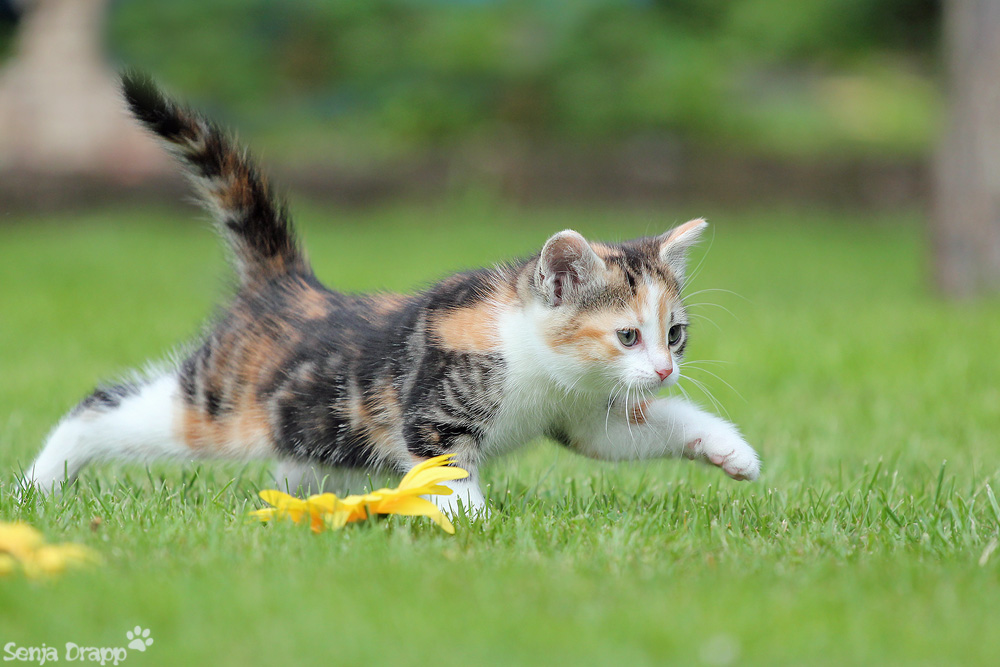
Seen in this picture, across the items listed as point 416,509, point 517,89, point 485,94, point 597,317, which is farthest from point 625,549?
point 517,89

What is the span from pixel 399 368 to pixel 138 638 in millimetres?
1340

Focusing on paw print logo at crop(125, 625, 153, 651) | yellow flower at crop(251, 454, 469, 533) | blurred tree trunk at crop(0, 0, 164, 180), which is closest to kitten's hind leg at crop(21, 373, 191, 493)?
yellow flower at crop(251, 454, 469, 533)

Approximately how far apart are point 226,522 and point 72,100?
11.0 metres

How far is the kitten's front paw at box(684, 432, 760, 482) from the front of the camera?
127 inches

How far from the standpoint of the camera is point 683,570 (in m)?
2.61

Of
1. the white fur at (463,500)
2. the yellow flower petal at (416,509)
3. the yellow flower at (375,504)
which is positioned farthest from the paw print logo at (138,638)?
the white fur at (463,500)

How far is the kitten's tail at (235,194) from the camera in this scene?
3676 mm

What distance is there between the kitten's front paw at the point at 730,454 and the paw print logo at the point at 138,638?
172 cm

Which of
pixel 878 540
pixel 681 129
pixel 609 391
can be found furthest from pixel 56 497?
pixel 681 129

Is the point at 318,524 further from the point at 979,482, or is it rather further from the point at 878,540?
the point at 979,482

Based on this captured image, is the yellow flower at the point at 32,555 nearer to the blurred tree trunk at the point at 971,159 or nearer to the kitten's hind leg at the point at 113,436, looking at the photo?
the kitten's hind leg at the point at 113,436

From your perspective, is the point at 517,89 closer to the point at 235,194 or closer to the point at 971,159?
the point at 971,159

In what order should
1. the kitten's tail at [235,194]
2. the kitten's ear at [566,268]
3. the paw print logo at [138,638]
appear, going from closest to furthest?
the paw print logo at [138,638] < the kitten's ear at [566,268] < the kitten's tail at [235,194]

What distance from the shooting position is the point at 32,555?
7.98ft
